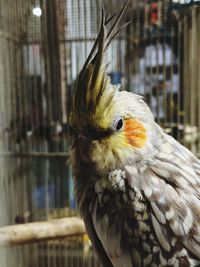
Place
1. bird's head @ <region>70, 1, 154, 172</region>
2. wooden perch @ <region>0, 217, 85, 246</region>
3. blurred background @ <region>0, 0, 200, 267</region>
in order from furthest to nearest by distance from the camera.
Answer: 1. blurred background @ <region>0, 0, 200, 267</region>
2. wooden perch @ <region>0, 217, 85, 246</region>
3. bird's head @ <region>70, 1, 154, 172</region>

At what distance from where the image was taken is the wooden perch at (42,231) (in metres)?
0.85

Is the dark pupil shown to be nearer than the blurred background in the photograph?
Yes

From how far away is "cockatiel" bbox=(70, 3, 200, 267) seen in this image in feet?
1.92

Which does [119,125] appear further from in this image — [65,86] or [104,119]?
Answer: [65,86]

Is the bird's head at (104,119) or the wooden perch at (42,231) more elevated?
the bird's head at (104,119)

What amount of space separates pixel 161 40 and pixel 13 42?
51 cm

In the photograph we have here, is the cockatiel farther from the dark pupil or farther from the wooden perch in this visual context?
the wooden perch

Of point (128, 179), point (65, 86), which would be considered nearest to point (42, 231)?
point (128, 179)

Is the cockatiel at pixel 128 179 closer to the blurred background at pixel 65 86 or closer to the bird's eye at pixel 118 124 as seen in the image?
the bird's eye at pixel 118 124

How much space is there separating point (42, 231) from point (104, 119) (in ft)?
1.38

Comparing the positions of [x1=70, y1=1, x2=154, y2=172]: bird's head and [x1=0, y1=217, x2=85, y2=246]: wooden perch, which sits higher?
[x1=70, y1=1, x2=154, y2=172]: bird's head

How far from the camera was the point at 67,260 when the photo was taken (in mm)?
1367

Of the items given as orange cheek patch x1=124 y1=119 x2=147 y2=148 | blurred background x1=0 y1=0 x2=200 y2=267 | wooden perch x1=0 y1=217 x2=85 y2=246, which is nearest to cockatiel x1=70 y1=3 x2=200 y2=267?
orange cheek patch x1=124 y1=119 x2=147 y2=148

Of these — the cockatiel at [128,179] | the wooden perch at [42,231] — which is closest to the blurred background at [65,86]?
the wooden perch at [42,231]
